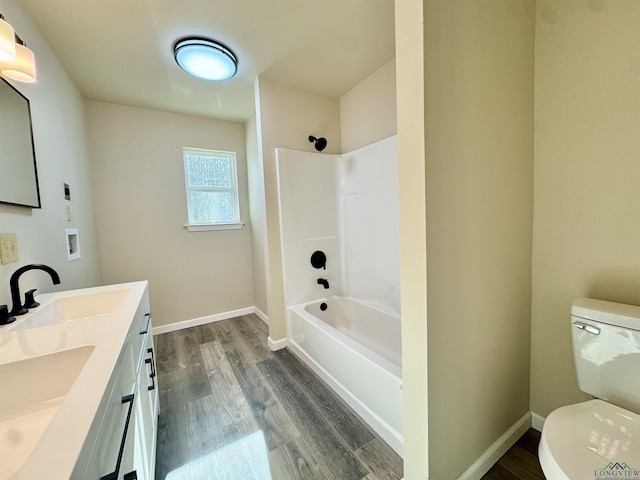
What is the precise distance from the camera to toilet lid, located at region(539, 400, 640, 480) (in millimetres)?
760

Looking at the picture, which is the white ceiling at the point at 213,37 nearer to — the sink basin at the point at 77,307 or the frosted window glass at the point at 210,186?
the frosted window glass at the point at 210,186

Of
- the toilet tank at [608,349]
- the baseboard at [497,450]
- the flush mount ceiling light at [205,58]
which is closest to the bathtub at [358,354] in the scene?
the baseboard at [497,450]

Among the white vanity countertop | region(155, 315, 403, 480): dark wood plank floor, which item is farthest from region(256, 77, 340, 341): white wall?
the white vanity countertop

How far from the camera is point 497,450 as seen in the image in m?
1.25

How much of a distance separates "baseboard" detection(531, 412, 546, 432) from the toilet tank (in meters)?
0.49

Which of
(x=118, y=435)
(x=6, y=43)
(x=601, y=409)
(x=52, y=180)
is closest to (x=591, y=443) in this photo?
(x=601, y=409)

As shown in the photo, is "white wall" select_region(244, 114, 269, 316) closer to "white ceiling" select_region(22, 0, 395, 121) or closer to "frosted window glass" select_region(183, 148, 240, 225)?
"frosted window glass" select_region(183, 148, 240, 225)

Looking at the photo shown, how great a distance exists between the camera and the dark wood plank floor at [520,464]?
119 centimetres

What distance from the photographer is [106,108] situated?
8.36ft

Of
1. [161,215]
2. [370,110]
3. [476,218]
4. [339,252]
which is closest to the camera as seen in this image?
[476,218]

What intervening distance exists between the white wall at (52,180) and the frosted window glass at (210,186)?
909 millimetres

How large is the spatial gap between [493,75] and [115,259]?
11.1 ft

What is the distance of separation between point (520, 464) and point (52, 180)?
3087 mm

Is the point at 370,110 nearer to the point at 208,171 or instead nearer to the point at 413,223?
the point at 413,223
